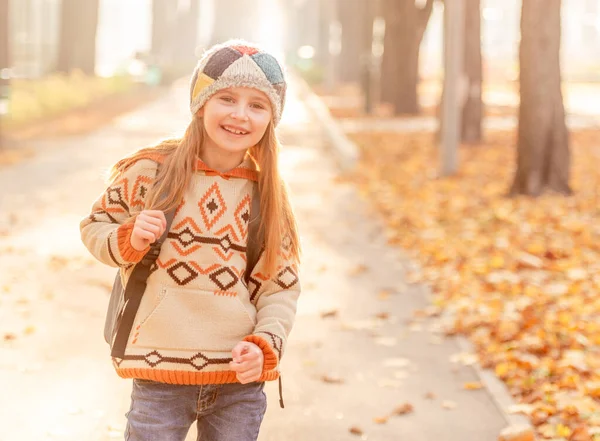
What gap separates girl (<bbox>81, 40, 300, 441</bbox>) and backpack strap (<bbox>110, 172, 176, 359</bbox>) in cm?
2

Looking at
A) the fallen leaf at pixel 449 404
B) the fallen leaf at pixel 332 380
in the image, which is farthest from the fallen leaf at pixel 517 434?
the fallen leaf at pixel 332 380

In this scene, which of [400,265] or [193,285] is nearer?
[193,285]

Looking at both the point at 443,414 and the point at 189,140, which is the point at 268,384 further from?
the point at 189,140

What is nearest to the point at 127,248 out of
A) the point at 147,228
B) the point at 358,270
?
the point at 147,228

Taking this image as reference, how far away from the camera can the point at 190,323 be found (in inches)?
124

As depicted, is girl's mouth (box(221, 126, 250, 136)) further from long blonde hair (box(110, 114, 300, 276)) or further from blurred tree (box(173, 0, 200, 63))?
blurred tree (box(173, 0, 200, 63))

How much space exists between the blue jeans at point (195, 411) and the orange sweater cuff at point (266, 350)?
0.19m

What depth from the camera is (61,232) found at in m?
10.4

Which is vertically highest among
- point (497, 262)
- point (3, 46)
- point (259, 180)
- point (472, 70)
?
point (3, 46)

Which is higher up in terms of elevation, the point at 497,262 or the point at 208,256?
the point at 208,256

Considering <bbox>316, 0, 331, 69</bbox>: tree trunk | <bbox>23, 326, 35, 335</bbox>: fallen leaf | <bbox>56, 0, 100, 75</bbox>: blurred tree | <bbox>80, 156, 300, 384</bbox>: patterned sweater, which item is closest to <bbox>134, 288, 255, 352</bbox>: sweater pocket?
<bbox>80, 156, 300, 384</bbox>: patterned sweater

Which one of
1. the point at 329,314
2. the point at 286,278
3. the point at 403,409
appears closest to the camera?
the point at 286,278

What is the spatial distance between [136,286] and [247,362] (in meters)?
0.44

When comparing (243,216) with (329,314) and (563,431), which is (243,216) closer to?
(563,431)
